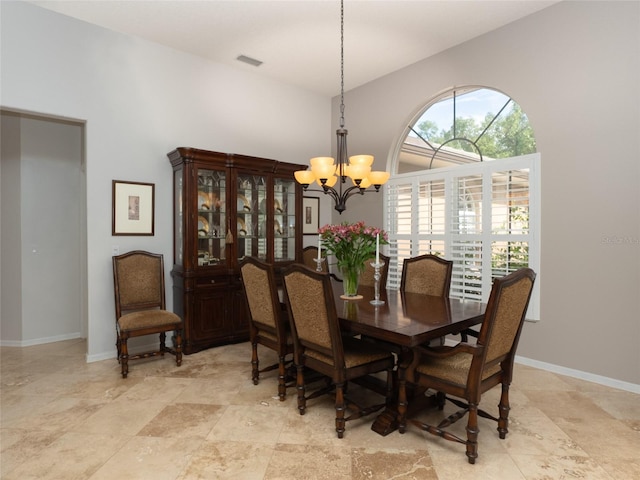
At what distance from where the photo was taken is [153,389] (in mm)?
3086

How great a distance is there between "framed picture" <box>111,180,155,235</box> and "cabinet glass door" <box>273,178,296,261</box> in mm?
1398

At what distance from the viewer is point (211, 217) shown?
423cm

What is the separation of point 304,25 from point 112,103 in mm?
2083

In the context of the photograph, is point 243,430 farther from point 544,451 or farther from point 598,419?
point 598,419

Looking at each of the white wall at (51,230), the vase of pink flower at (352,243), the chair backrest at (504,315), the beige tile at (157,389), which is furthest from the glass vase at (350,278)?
the white wall at (51,230)

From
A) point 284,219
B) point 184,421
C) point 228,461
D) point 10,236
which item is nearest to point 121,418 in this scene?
point 184,421

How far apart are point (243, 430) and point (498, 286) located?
5.86ft

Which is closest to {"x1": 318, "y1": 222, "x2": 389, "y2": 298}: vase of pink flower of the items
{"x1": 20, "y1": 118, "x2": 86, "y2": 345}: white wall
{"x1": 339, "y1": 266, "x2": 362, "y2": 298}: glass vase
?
{"x1": 339, "y1": 266, "x2": 362, "y2": 298}: glass vase

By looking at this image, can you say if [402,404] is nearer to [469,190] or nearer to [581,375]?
[581,375]

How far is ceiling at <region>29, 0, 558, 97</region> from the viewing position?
341 centimetres

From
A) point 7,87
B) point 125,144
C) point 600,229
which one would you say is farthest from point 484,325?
point 7,87

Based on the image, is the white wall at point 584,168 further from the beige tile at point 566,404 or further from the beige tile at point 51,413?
the beige tile at point 51,413

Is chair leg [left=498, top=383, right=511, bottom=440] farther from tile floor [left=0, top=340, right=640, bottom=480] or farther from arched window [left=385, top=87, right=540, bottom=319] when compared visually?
arched window [left=385, top=87, right=540, bottom=319]

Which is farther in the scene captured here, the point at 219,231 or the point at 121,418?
the point at 219,231
